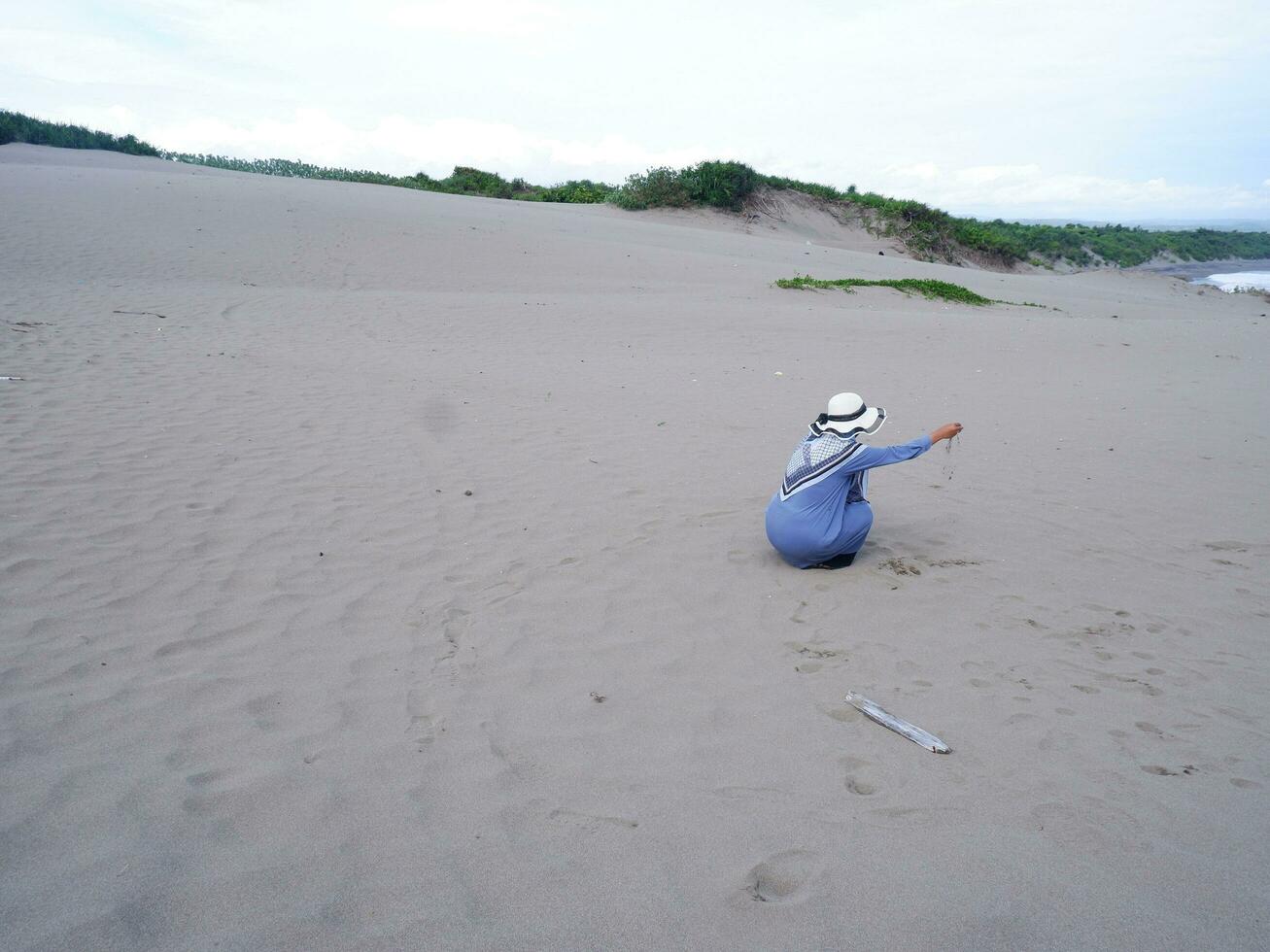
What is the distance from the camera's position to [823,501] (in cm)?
465

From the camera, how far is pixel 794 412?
873 cm

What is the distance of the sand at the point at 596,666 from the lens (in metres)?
2.45

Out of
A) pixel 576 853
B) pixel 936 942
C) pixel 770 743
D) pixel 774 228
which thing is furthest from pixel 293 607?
pixel 774 228

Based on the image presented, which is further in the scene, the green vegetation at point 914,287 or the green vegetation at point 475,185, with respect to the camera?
the green vegetation at point 475,185

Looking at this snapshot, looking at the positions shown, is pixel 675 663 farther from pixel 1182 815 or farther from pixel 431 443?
pixel 431 443

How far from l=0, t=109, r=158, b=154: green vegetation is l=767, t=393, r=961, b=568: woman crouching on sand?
143 ft

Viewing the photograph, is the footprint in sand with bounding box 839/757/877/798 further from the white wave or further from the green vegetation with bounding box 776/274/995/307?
the white wave

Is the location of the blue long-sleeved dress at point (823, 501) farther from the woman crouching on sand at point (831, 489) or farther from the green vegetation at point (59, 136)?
the green vegetation at point (59, 136)

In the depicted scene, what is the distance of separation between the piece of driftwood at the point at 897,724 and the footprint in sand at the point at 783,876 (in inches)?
31.4

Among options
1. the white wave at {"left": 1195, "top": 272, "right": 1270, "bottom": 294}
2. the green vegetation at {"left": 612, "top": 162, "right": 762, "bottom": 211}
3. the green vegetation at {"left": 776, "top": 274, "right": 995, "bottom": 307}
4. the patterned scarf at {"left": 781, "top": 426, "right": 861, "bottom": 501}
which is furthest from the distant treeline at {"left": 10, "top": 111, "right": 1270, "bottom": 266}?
the patterned scarf at {"left": 781, "top": 426, "right": 861, "bottom": 501}

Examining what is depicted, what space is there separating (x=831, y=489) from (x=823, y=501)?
0.09 m

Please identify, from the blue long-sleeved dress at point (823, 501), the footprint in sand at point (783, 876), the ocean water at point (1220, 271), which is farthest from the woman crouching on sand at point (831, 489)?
the ocean water at point (1220, 271)

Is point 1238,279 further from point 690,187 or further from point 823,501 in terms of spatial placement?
point 823,501

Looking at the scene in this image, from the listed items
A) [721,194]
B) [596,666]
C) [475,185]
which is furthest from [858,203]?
[596,666]
